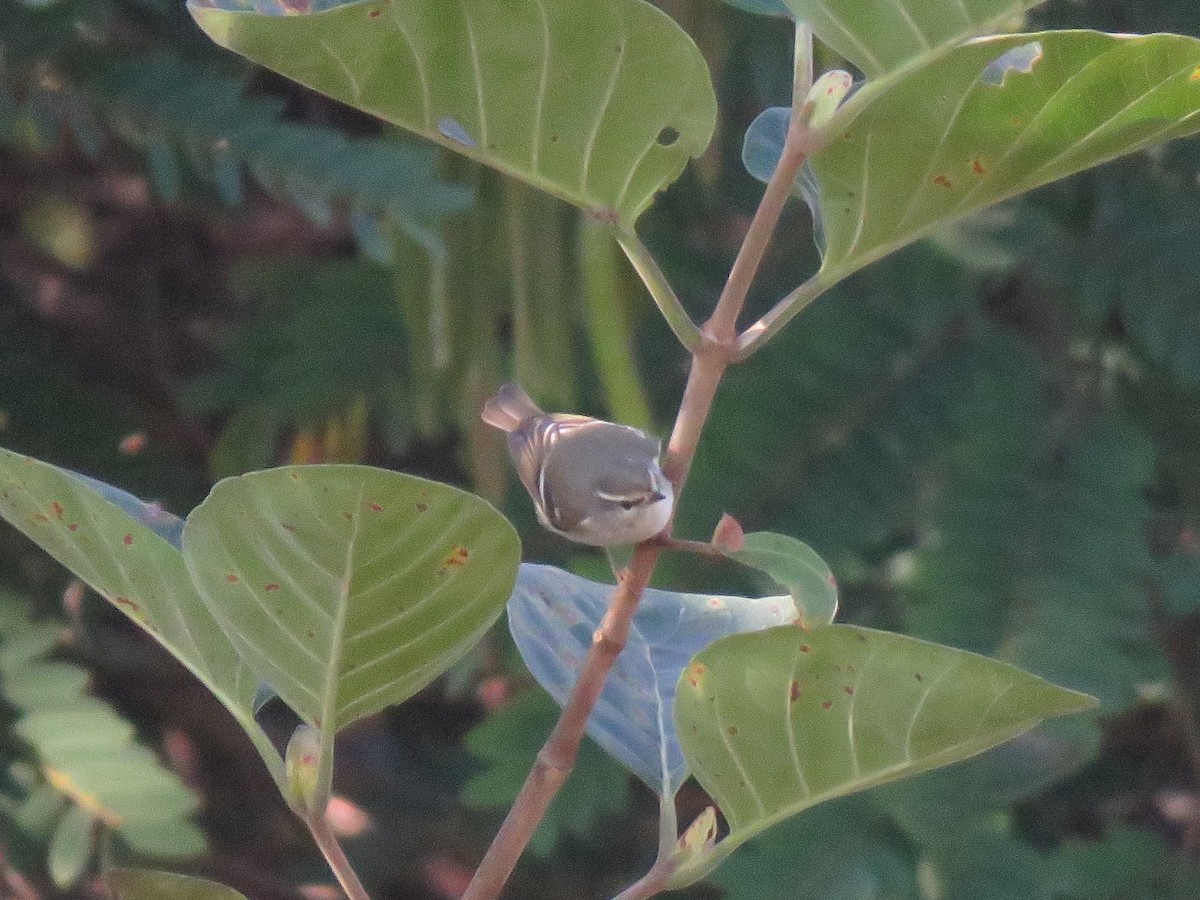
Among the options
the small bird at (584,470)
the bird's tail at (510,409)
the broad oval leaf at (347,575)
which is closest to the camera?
the broad oval leaf at (347,575)

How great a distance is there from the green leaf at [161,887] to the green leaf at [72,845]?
54 centimetres

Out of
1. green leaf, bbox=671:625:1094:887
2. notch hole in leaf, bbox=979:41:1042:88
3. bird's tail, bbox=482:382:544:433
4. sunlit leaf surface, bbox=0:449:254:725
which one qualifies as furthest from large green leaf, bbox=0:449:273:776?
bird's tail, bbox=482:382:544:433

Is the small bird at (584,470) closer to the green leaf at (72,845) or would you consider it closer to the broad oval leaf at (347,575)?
the broad oval leaf at (347,575)

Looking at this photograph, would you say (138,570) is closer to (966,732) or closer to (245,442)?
(966,732)

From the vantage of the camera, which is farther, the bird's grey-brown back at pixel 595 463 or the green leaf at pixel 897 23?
the bird's grey-brown back at pixel 595 463

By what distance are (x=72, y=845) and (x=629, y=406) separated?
417mm

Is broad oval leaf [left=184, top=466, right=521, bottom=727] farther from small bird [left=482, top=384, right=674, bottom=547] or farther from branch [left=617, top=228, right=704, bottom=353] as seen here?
small bird [left=482, top=384, right=674, bottom=547]

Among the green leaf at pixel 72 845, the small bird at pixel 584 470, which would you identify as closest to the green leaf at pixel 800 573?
the small bird at pixel 584 470

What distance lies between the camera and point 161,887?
0.36 m

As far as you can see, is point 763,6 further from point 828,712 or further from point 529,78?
point 828,712

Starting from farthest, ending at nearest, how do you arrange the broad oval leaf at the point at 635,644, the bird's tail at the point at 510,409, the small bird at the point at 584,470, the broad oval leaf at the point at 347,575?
the bird's tail at the point at 510,409 → the small bird at the point at 584,470 → the broad oval leaf at the point at 635,644 → the broad oval leaf at the point at 347,575

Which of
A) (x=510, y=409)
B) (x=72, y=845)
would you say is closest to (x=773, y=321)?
(x=510, y=409)

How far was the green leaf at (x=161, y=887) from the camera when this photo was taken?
1.19 ft

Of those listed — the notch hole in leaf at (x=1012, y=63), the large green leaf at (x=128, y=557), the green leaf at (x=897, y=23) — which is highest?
the green leaf at (x=897, y=23)
